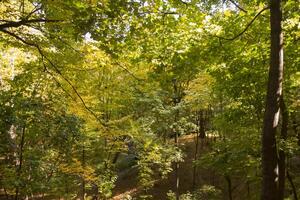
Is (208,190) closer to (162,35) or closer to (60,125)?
(60,125)

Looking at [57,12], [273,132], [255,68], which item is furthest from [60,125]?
[273,132]

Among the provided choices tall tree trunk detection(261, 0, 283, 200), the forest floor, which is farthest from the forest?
the forest floor

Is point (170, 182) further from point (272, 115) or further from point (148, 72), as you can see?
point (272, 115)

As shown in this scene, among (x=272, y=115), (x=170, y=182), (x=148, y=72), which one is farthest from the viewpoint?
(x=170, y=182)

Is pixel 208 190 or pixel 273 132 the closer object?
pixel 273 132

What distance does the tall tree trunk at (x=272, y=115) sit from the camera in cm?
549

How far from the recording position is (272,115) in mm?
5637

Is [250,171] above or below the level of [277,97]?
below

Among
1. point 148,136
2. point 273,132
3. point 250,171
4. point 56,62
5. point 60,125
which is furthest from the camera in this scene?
point 148,136

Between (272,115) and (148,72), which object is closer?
(272,115)

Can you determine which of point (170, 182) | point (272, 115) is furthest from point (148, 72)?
point (170, 182)

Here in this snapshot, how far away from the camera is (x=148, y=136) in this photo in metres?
17.4

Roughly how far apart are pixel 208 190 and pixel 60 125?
33.5ft

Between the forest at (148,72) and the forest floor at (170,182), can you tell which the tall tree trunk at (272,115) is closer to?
the forest at (148,72)
